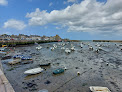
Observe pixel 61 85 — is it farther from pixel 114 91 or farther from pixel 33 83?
→ pixel 114 91

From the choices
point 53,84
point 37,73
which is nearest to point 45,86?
point 53,84

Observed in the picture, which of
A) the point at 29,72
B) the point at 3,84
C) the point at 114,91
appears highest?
the point at 3,84

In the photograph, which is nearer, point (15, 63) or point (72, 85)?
point (72, 85)

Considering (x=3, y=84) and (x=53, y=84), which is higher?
(x=3, y=84)

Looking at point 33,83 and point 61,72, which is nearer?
point 33,83

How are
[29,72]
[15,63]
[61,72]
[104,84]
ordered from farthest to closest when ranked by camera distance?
[15,63]
[61,72]
[29,72]
[104,84]

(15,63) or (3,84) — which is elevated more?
(3,84)

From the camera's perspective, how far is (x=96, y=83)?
1390 centimetres

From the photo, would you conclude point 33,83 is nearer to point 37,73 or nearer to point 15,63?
point 37,73

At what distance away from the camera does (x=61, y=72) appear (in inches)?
699

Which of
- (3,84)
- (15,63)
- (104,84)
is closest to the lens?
(3,84)

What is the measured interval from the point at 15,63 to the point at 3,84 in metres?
17.0

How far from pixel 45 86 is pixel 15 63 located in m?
15.9

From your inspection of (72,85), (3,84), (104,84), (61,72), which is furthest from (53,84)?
(104,84)
